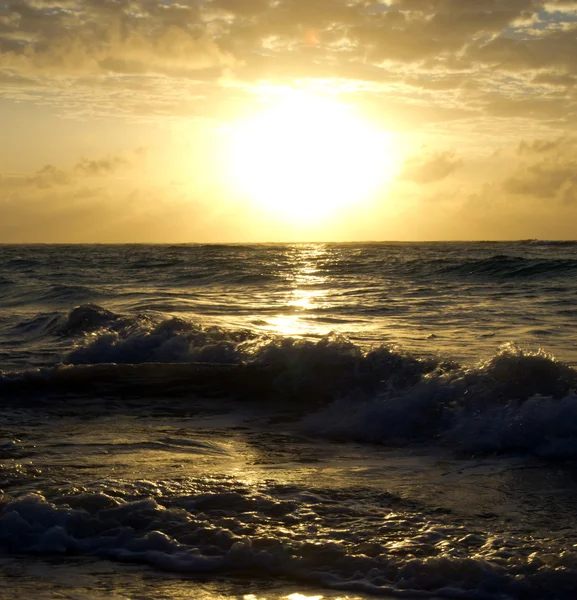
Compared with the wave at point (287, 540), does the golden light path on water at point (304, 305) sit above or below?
above

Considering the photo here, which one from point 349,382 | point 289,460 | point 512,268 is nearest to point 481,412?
point 349,382

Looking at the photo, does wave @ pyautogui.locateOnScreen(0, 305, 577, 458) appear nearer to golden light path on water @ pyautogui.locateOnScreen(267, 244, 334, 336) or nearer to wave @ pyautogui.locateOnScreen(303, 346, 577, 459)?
wave @ pyautogui.locateOnScreen(303, 346, 577, 459)

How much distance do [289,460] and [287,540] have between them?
1929mm

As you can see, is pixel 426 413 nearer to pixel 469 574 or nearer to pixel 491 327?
pixel 469 574

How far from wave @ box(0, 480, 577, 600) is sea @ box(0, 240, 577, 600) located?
0.04ft

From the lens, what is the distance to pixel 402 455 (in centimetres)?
709

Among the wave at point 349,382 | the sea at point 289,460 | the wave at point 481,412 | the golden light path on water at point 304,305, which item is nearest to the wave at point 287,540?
the sea at point 289,460

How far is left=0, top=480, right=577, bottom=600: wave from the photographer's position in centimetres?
438

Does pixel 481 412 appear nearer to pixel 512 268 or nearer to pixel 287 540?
pixel 287 540

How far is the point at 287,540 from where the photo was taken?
489cm

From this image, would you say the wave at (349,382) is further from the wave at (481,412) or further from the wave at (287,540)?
the wave at (287,540)

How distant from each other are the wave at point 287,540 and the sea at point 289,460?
14 millimetres

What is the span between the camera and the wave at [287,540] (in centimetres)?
438

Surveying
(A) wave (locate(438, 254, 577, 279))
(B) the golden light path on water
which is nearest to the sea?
(B) the golden light path on water
